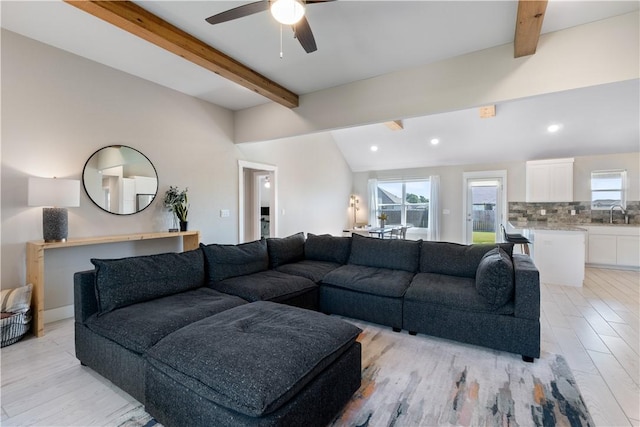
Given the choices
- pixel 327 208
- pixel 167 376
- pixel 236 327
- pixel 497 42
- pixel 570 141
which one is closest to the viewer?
pixel 167 376

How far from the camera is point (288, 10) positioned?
1.82 metres

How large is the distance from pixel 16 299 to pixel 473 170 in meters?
8.46

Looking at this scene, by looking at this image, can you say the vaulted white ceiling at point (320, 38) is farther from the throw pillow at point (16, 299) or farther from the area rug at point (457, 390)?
the area rug at point (457, 390)

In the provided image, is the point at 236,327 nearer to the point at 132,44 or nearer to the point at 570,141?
the point at 132,44

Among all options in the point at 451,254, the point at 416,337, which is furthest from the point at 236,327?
the point at 451,254

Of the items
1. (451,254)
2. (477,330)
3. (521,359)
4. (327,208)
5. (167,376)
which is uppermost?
(327,208)

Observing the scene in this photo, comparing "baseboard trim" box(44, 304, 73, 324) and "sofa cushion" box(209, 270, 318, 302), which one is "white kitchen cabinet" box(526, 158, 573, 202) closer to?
"sofa cushion" box(209, 270, 318, 302)

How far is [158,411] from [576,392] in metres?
2.61

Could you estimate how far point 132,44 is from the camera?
2992 mm

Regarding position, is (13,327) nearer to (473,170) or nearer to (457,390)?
(457,390)

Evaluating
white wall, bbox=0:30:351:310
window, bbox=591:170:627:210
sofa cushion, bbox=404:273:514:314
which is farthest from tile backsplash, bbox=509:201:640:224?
white wall, bbox=0:30:351:310

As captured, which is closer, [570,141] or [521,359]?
[521,359]

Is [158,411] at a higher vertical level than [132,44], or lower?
lower

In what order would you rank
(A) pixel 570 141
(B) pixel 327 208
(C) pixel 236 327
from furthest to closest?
(B) pixel 327 208, (A) pixel 570 141, (C) pixel 236 327
